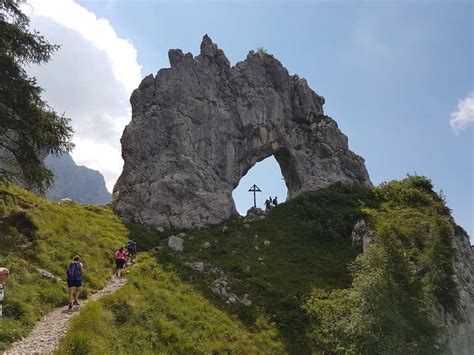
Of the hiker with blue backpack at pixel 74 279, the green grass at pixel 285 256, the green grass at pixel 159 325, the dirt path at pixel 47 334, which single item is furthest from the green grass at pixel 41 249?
the green grass at pixel 285 256

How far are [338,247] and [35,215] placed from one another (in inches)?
1052

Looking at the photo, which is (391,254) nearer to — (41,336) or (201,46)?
A: (41,336)

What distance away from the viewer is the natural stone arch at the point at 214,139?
47875mm

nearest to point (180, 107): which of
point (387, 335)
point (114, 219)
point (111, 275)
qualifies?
point (114, 219)

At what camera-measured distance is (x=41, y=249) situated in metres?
26.8

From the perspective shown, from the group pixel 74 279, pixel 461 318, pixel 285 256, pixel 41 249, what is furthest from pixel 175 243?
pixel 461 318

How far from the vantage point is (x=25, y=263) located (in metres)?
23.8

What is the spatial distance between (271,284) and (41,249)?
16.6 m

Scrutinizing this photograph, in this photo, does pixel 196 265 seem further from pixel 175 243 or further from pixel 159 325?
pixel 159 325

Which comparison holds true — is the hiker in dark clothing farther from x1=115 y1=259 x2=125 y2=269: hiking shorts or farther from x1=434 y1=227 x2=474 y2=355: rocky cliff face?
x1=115 y1=259 x2=125 y2=269: hiking shorts

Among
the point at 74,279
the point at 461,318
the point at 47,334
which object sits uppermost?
the point at 461,318

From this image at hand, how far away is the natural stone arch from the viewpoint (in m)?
47.9

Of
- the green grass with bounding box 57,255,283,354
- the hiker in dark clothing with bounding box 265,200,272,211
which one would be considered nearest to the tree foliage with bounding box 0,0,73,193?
the green grass with bounding box 57,255,283,354

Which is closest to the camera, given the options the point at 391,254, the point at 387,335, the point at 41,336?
the point at 41,336
